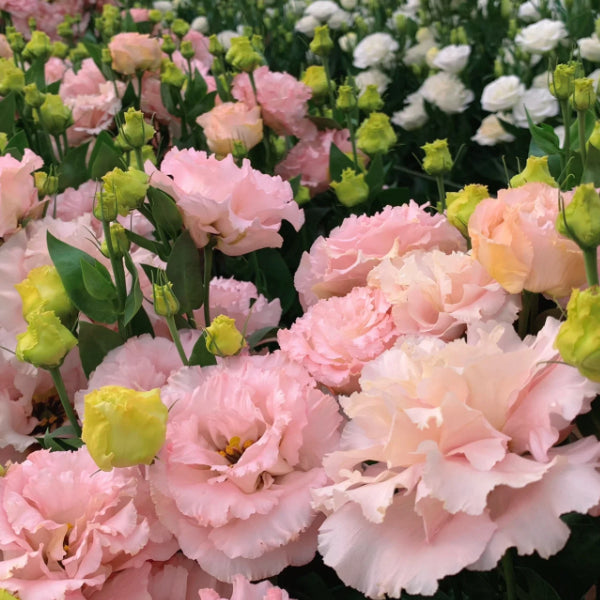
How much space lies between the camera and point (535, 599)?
40 cm

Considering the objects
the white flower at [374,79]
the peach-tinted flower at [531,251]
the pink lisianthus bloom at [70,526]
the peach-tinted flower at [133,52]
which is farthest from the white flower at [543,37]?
the pink lisianthus bloom at [70,526]

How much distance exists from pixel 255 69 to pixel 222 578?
0.67 metres

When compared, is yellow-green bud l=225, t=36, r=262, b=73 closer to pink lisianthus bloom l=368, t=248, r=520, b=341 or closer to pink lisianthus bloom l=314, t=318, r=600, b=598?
pink lisianthus bloom l=368, t=248, r=520, b=341

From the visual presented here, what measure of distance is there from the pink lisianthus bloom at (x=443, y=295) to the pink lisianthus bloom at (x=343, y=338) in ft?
0.04

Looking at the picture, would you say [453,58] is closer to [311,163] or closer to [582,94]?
[311,163]

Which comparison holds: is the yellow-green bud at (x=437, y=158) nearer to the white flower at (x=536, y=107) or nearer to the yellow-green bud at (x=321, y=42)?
the yellow-green bud at (x=321, y=42)

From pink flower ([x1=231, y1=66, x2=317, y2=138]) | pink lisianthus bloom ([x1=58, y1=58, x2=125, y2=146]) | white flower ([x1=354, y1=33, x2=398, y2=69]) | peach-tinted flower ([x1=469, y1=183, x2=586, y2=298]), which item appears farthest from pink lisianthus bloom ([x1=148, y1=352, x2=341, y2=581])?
white flower ([x1=354, y1=33, x2=398, y2=69])

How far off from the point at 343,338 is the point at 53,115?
1.73ft

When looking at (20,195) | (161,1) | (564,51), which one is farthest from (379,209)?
(161,1)

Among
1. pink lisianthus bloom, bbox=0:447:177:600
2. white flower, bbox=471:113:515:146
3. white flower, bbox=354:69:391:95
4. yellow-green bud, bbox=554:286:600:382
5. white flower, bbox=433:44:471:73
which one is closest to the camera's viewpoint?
yellow-green bud, bbox=554:286:600:382

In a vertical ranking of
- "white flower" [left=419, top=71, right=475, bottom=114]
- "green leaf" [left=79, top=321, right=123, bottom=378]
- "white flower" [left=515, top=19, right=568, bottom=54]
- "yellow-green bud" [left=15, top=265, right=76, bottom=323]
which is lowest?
"white flower" [left=419, top=71, right=475, bottom=114]

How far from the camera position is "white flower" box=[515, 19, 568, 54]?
4.47 feet

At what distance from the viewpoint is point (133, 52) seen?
3.35 ft

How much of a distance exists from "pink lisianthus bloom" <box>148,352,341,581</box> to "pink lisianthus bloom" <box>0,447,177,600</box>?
24 millimetres
